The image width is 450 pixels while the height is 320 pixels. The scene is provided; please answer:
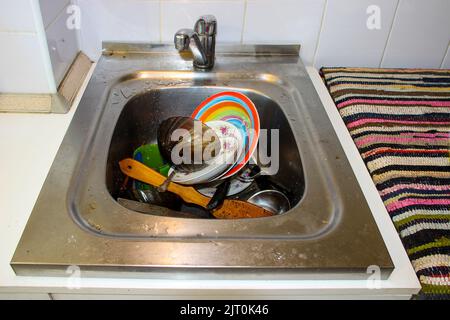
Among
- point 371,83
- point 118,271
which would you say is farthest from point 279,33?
point 118,271

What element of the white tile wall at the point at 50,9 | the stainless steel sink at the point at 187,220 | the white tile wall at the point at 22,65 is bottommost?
the stainless steel sink at the point at 187,220

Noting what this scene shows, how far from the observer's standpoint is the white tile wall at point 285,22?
853mm

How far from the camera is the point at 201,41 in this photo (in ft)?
2.66

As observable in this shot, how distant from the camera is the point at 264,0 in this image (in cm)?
84

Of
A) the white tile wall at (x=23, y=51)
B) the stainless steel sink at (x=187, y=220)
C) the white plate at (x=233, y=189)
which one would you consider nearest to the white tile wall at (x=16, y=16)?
the white tile wall at (x=23, y=51)

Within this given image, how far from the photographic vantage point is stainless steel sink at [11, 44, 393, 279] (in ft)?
1.52

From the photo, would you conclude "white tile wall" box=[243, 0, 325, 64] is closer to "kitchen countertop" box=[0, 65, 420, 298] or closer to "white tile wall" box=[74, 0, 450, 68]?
"white tile wall" box=[74, 0, 450, 68]

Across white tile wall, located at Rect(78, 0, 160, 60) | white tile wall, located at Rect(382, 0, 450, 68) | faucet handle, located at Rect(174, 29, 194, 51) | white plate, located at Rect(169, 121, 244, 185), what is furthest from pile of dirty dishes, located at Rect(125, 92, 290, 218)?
white tile wall, located at Rect(382, 0, 450, 68)

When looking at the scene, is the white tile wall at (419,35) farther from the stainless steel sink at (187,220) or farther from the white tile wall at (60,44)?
the white tile wall at (60,44)

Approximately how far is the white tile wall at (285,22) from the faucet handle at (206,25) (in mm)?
113

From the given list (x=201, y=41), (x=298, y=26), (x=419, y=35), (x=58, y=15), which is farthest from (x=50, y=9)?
(x=419, y=35)

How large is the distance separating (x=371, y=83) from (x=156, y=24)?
1.66ft

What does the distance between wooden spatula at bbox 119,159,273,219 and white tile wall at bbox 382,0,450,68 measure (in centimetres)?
57

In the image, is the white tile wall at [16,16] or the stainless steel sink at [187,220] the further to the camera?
the white tile wall at [16,16]
